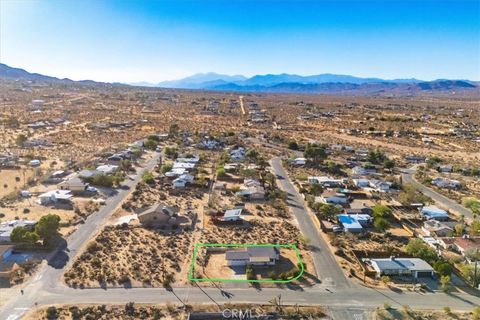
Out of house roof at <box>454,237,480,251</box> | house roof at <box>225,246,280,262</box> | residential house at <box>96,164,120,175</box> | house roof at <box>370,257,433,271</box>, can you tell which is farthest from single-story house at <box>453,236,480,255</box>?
residential house at <box>96,164,120,175</box>

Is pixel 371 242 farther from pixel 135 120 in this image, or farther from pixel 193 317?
pixel 135 120

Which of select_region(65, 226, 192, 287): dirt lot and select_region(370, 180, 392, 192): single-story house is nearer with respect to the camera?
select_region(65, 226, 192, 287): dirt lot

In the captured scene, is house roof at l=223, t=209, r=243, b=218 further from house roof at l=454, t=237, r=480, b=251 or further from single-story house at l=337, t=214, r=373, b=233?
house roof at l=454, t=237, r=480, b=251

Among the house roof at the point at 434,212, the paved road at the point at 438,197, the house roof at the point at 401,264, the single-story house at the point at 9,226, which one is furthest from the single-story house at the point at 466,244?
the single-story house at the point at 9,226

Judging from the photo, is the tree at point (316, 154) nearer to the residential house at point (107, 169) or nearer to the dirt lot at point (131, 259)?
the residential house at point (107, 169)

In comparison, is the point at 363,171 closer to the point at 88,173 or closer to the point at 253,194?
the point at 253,194

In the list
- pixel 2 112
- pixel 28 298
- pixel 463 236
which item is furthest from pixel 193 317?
pixel 2 112
